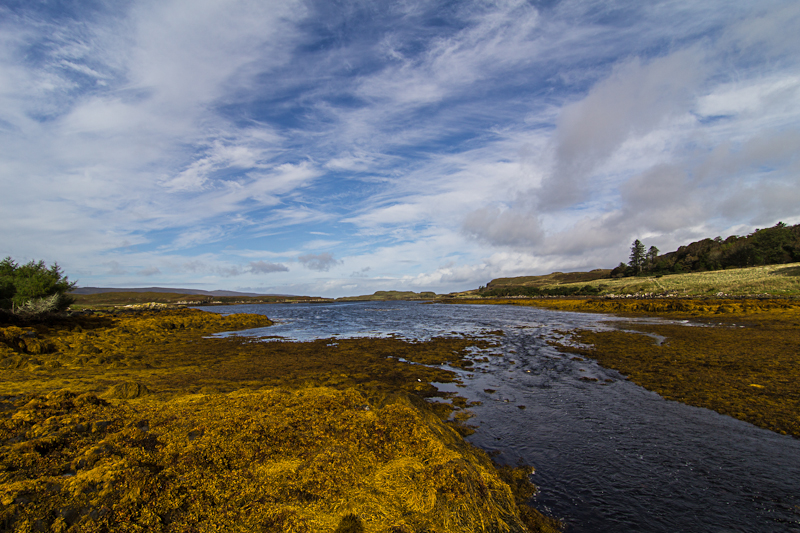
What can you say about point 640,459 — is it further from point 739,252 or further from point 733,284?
point 739,252

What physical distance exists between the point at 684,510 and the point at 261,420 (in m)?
7.16

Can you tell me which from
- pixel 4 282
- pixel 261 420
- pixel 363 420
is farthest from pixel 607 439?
pixel 4 282

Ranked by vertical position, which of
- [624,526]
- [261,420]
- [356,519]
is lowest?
[624,526]

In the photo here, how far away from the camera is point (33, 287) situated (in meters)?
25.4

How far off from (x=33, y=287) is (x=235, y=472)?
34.3 meters

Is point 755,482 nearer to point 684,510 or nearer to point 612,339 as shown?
point 684,510

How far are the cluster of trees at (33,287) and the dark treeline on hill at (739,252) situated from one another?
9780 cm

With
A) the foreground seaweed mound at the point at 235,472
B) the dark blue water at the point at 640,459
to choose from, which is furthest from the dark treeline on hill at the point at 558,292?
the foreground seaweed mound at the point at 235,472

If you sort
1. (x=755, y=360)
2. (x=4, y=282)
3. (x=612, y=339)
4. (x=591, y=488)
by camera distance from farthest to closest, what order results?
(x=4, y=282), (x=612, y=339), (x=755, y=360), (x=591, y=488)

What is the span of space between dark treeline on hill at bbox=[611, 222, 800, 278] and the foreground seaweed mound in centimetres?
8279

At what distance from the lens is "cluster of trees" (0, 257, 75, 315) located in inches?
923

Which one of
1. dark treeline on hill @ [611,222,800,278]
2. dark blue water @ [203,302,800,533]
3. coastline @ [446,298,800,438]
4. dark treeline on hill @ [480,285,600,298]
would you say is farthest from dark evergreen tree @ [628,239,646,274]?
dark blue water @ [203,302,800,533]

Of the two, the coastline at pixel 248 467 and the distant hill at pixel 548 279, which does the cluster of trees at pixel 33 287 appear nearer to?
the coastline at pixel 248 467

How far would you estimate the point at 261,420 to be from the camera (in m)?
5.49
